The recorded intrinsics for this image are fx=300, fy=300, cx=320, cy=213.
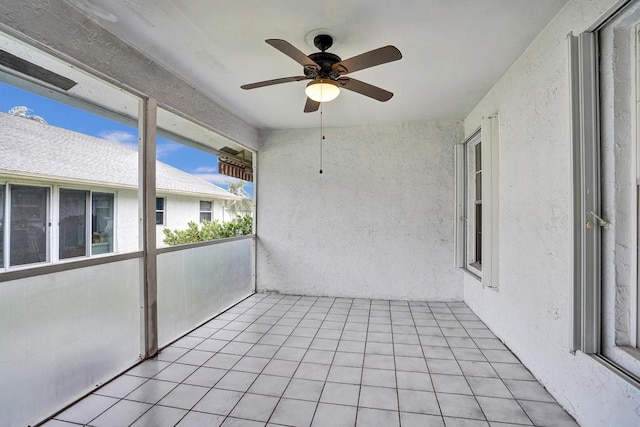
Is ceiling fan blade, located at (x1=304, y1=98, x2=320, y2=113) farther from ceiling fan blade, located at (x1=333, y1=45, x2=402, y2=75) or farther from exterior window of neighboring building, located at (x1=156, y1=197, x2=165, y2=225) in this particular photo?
exterior window of neighboring building, located at (x1=156, y1=197, x2=165, y2=225)

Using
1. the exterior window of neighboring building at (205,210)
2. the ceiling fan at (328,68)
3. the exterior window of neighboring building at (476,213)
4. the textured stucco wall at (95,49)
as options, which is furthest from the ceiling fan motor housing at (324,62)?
the exterior window of neighboring building at (476,213)

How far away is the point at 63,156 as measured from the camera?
1.87m

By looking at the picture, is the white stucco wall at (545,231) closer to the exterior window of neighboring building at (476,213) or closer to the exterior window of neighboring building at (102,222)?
the exterior window of neighboring building at (476,213)

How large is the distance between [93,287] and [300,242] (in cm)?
274

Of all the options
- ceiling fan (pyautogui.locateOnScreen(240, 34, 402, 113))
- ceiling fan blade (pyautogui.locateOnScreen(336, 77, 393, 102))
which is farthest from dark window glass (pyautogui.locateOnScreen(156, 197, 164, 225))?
ceiling fan blade (pyautogui.locateOnScreen(336, 77, 393, 102))

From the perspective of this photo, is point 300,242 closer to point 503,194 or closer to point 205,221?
point 205,221

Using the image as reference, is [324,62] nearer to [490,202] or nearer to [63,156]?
[63,156]

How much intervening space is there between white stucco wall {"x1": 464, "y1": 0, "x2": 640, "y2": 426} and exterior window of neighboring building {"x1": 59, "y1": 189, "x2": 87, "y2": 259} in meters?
3.00

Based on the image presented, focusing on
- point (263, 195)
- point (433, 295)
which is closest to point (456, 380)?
point (433, 295)

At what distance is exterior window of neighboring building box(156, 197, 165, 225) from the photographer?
2672 millimetres

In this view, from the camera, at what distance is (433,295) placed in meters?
4.12

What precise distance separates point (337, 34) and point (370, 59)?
0.41 metres

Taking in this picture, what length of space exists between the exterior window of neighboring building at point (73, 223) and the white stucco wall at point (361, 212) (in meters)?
2.71

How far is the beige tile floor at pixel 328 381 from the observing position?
179 cm
